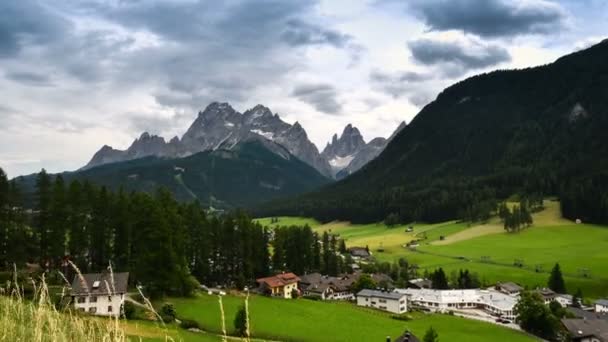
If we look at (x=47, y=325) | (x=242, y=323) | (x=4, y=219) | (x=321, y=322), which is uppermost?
(x=4, y=219)

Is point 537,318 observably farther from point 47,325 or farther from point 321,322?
point 47,325

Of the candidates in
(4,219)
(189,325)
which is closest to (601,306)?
(189,325)

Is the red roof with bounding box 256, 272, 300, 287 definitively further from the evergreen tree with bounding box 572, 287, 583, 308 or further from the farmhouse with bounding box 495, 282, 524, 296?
the evergreen tree with bounding box 572, 287, 583, 308

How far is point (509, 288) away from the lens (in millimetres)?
96562

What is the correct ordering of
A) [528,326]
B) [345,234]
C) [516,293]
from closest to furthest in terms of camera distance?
[528,326] < [516,293] < [345,234]

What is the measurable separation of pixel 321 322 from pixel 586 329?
36076 mm

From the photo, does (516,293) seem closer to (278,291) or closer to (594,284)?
(594,284)

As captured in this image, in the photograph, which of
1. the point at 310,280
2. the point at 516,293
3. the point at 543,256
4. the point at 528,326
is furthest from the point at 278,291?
the point at 543,256

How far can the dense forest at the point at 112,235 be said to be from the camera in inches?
2146

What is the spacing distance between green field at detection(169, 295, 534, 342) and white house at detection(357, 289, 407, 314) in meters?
3.47

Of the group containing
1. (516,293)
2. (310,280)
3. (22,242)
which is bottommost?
(516,293)

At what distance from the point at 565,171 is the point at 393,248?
320 feet

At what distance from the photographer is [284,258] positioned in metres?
90.3

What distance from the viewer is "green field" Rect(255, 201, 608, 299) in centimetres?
10206
